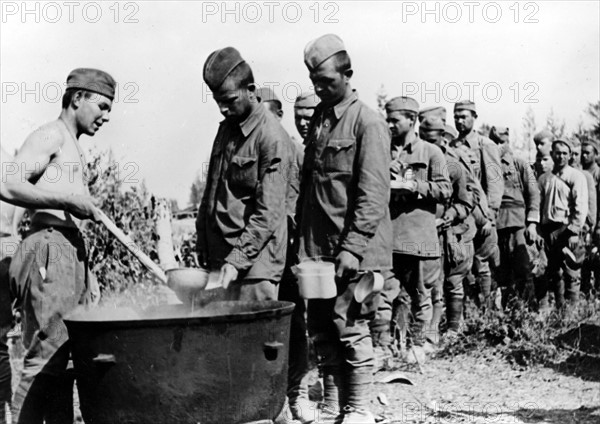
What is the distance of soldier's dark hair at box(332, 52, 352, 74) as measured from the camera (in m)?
5.41

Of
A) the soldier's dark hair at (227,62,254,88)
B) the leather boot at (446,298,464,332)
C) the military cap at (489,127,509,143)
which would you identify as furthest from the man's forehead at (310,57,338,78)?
the military cap at (489,127,509,143)

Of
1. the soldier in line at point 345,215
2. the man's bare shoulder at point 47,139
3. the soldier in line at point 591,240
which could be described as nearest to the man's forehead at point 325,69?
the soldier in line at point 345,215

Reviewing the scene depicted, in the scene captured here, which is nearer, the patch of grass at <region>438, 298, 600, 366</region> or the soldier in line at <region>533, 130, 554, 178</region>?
the patch of grass at <region>438, 298, 600, 366</region>

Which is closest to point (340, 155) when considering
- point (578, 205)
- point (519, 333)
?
point (519, 333)

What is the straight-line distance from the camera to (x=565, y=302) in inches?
414

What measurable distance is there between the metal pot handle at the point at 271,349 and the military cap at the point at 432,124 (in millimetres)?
5458

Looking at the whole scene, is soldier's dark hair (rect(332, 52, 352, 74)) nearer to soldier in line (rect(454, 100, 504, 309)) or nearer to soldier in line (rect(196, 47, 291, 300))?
soldier in line (rect(196, 47, 291, 300))

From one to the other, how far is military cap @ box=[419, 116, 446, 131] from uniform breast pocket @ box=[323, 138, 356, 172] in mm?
4084

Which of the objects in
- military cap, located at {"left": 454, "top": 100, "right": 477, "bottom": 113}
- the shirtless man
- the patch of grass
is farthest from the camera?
military cap, located at {"left": 454, "top": 100, "right": 477, "bottom": 113}

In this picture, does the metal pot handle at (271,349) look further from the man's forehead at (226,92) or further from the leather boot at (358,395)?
the man's forehead at (226,92)

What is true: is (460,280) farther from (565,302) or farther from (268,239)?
(268,239)

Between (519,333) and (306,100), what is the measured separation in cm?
312

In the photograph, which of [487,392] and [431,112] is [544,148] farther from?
[487,392]

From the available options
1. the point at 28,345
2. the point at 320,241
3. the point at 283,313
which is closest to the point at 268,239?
the point at 320,241
